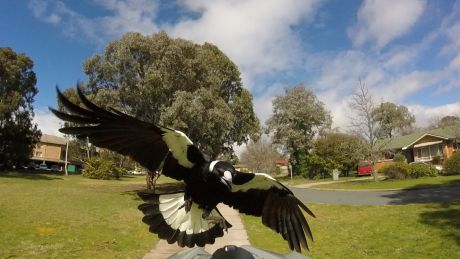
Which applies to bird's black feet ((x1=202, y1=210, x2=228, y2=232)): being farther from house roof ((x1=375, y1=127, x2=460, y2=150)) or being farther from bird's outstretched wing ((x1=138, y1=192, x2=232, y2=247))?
house roof ((x1=375, y1=127, x2=460, y2=150))

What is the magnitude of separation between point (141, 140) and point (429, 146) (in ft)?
145

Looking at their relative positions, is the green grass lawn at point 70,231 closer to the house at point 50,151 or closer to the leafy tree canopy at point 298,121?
the leafy tree canopy at point 298,121

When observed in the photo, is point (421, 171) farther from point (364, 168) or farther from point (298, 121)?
point (298, 121)

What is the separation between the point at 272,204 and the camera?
4.30 m

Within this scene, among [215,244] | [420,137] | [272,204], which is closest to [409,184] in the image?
[215,244]

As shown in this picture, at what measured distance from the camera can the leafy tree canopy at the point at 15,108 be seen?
109 ft

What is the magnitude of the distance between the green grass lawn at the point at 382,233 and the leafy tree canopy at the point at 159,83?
260 inches

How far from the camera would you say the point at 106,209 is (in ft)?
49.0

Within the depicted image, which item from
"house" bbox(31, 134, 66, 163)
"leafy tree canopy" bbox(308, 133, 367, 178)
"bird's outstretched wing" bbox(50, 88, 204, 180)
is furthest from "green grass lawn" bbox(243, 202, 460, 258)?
"house" bbox(31, 134, 66, 163)

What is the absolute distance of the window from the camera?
137ft

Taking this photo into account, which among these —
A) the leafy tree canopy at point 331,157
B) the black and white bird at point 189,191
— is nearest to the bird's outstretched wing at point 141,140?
the black and white bird at point 189,191

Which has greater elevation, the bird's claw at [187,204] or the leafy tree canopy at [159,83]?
the leafy tree canopy at [159,83]

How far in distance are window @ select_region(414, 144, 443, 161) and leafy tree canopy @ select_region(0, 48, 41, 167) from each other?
122ft

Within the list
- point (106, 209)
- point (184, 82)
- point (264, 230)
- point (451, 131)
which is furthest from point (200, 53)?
point (451, 131)
